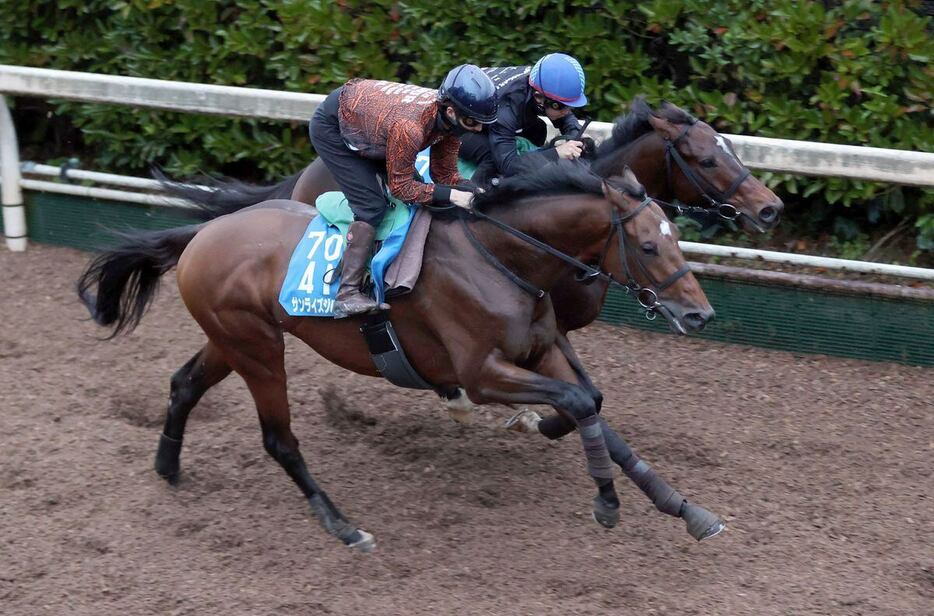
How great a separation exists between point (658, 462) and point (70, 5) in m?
5.48

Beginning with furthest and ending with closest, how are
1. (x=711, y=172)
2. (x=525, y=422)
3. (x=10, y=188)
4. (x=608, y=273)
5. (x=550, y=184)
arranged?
(x=10, y=188) → (x=525, y=422) → (x=711, y=172) → (x=550, y=184) → (x=608, y=273)

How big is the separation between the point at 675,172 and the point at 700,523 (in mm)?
1781

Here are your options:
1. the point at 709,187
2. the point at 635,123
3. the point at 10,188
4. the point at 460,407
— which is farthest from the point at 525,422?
the point at 10,188

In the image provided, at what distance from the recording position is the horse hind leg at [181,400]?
545 centimetres

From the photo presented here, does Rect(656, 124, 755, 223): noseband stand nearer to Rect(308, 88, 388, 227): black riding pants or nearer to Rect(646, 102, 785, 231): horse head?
Rect(646, 102, 785, 231): horse head

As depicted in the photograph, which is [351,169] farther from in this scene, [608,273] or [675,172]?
[675,172]

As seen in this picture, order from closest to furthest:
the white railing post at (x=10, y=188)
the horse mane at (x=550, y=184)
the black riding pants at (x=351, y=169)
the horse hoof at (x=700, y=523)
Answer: the horse mane at (x=550, y=184)
the horse hoof at (x=700, y=523)
the black riding pants at (x=351, y=169)
the white railing post at (x=10, y=188)

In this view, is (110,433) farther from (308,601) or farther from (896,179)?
(896,179)

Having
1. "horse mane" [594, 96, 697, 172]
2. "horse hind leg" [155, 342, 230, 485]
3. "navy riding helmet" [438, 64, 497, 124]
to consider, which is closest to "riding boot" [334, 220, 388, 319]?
"navy riding helmet" [438, 64, 497, 124]

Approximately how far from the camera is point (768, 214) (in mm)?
5488

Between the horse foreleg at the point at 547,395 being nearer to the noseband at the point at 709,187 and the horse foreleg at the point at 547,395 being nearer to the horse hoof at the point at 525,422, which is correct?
the horse hoof at the point at 525,422

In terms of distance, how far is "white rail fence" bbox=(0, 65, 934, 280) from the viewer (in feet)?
20.0

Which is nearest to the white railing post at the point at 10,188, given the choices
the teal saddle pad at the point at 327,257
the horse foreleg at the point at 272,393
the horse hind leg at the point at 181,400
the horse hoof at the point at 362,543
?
the horse hind leg at the point at 181,400

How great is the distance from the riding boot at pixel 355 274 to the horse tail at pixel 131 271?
40.7 inches
